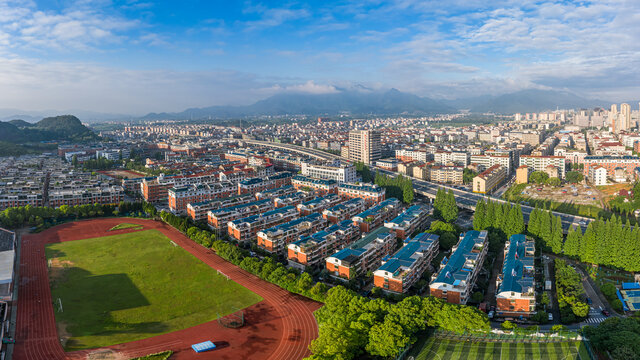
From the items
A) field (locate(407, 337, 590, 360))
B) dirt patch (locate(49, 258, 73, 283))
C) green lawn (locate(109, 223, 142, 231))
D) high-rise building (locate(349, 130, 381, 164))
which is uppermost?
high-rise building (locate(349, 130, 381, 164))

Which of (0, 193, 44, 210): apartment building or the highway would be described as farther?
(0, 193, 44, 210): apartment building

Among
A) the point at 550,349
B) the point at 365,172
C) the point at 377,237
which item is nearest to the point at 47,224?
the point at 377,237

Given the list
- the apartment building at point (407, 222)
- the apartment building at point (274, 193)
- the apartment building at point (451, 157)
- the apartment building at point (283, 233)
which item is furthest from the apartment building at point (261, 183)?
the apartment building at point (451, 157)

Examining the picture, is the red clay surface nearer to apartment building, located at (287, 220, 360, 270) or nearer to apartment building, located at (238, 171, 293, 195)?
apartment building, located at (287, 220, 360, 270)

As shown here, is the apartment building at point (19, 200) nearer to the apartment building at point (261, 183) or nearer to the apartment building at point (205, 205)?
the apartment building at point (205, 205)

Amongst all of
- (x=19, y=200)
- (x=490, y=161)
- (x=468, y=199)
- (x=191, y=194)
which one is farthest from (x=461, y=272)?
(x=490, y=161)

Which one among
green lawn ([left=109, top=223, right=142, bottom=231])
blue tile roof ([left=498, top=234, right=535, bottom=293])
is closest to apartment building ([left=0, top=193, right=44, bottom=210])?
green lawn ([left=109, top=223, right=142, bottom=231])
